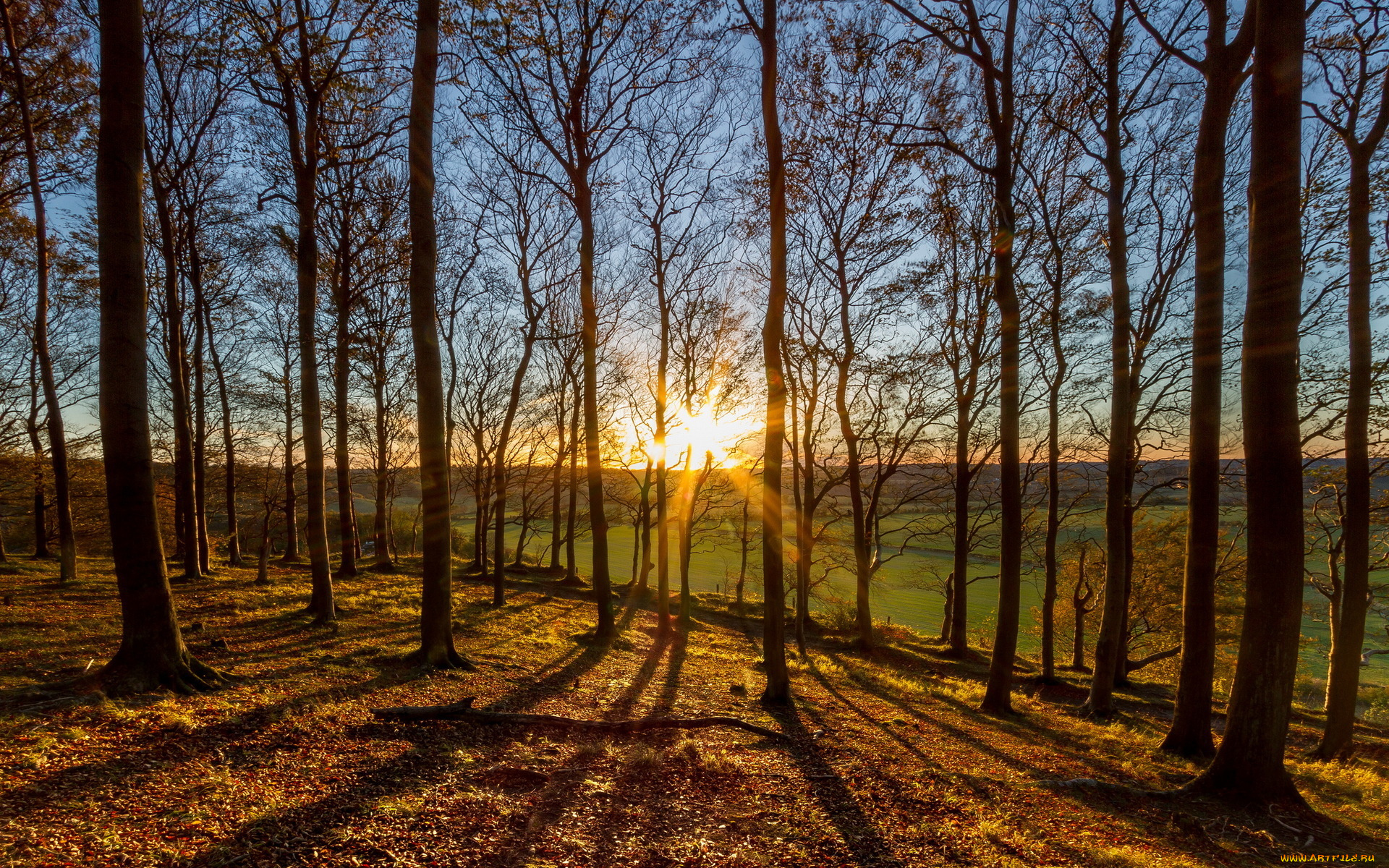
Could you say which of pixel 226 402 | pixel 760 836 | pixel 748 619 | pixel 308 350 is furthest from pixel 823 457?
pixel 226 402

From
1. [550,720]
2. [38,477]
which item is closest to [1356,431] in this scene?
[550,720]

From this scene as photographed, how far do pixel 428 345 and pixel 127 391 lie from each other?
327 cm

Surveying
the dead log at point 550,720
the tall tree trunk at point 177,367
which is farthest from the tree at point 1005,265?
the tall tree trunk at point 177,367

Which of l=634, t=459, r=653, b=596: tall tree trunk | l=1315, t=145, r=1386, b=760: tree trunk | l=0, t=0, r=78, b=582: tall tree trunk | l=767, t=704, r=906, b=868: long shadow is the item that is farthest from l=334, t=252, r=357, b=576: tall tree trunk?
l=1315, t=145, r=1386, b=760: tree trunk

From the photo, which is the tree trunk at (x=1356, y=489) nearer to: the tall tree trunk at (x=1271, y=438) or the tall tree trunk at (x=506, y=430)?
the tall tree trunk at (x=1271, y=438)

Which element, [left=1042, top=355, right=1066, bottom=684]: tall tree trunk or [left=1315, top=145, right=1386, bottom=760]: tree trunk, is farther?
[left=1042, top=355, right=1066, bottom=684]: tall tree trunk

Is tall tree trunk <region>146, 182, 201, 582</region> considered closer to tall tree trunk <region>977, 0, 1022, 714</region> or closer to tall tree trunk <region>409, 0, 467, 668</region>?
tall tree trunk <region>409, 0, 467, 668</region>

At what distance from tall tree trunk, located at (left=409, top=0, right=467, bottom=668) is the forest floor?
722 millimetres

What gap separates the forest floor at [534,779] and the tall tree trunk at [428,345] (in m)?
0.72

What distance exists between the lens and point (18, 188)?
39.7ft

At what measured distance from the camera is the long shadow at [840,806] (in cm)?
414

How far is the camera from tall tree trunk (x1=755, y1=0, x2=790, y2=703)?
28.0 ft

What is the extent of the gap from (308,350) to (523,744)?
862 centimetres

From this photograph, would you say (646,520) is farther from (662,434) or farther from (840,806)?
(840,806)
